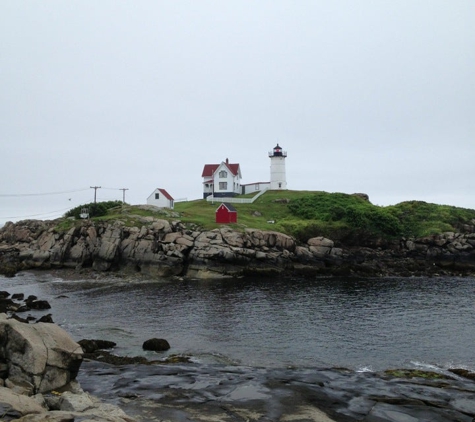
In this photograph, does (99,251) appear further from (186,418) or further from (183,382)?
(186,418)

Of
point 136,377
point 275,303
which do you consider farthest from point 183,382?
point 275,303

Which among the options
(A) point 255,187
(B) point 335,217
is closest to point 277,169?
(A) point 255,187

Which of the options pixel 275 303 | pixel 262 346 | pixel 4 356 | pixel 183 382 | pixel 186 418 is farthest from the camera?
pixel 275 303

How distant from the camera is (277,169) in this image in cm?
12094

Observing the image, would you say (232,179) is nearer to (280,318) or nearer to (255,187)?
(255,187)

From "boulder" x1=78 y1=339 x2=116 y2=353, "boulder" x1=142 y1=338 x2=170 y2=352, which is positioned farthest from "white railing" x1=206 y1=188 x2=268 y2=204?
"boulder" x1=142 y1=338 x2=170 y2=352

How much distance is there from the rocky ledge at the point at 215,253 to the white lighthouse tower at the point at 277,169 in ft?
139

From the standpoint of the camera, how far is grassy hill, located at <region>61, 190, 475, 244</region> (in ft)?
273

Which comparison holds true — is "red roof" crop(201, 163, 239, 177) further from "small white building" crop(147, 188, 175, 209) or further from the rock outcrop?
the rock outcrop

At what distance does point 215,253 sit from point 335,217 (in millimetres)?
32958

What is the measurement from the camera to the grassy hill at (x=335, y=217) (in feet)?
273

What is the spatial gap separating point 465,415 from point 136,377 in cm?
1588

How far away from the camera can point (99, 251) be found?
233ft

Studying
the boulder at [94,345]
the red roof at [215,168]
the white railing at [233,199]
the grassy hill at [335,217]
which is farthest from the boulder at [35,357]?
the red roof at [215,168]
